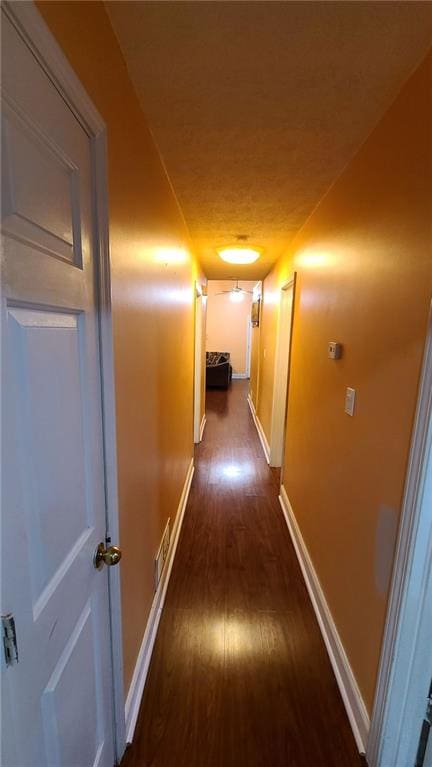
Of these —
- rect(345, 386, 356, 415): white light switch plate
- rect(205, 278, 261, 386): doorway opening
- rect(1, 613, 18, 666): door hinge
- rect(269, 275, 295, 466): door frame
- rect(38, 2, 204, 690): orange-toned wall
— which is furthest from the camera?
rect(205, 278, 261, 386): doorway opening

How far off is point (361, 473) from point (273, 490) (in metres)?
1.89

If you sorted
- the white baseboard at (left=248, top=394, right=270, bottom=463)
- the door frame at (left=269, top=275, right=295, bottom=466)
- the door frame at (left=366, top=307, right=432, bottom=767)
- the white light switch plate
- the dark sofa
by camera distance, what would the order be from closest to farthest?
the door frame at (left=366, top=307, right=432, bottom=767)
the white light switch plate
the door frame at (left=269, top=275, right=295, bottom=466)
the white baseboard at (left=248, top=394, right=270, bottom=463)
the dark sofa

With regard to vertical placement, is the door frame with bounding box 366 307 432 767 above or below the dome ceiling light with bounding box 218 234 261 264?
below

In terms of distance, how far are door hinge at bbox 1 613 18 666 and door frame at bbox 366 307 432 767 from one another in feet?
3.27

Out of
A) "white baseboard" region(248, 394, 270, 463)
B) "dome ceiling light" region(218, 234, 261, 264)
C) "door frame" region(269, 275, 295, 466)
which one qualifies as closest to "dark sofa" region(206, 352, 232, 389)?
"white baseboard" region(248, 394, 270, 463)

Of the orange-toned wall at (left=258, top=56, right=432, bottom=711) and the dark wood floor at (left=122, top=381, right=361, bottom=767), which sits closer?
the orange-toned wall at (left=258, top=56, right=432, bottom=711)

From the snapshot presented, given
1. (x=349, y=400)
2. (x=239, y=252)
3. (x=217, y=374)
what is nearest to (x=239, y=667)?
(x=349, y=400)

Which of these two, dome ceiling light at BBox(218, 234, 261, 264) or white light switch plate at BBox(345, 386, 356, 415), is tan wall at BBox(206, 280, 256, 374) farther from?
white light switch plate at BBox(345, 386, 356, 415)

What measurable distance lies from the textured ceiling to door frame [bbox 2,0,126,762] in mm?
380

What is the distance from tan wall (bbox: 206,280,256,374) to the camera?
32.0ft

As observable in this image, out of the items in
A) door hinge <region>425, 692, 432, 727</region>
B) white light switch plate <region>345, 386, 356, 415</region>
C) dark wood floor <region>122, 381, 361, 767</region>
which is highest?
white light switch plate <region>345, 386, 356, 415</region>

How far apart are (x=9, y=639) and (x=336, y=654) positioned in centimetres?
154

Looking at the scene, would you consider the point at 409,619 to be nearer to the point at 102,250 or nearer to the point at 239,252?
the point at 102,250

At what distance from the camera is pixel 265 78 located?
100 cm
